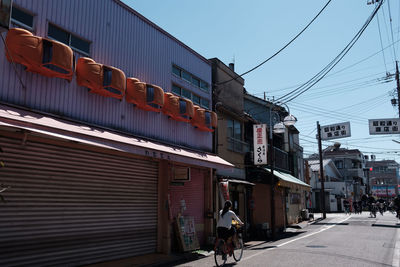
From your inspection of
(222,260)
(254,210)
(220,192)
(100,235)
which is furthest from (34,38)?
(254,210)

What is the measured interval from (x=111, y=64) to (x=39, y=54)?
10.4 ft

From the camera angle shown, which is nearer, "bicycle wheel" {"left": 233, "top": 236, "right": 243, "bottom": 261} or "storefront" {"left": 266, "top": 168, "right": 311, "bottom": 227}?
"bicycle wheel" {"left": 233, "top": 236, "right": 243, "bottom": 261}

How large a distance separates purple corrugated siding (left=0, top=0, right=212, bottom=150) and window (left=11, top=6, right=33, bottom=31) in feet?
0.46

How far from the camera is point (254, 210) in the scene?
840 inches

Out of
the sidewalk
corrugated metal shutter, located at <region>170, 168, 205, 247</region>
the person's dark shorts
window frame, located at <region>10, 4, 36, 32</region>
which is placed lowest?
the sidewalk

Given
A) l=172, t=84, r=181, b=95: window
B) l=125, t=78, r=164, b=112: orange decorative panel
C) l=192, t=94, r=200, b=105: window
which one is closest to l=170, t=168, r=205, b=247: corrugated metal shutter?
l=192, t=94, r=200, b=105: window

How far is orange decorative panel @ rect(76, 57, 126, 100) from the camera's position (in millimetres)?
9523

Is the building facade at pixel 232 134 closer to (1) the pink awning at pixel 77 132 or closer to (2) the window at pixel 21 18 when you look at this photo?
(1) the pink awning at pixel 77 132

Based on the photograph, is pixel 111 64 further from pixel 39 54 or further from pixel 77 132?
pixel 77 132

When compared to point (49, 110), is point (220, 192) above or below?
below

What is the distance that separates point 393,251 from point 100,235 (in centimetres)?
1027

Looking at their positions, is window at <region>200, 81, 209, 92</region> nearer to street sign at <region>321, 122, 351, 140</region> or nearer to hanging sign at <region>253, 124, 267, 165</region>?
hanging sign at <region>253, 124, 267, 165</region>

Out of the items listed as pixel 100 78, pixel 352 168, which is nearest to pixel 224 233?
pixel 100 78

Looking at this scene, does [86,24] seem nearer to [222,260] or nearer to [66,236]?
[66,236]
